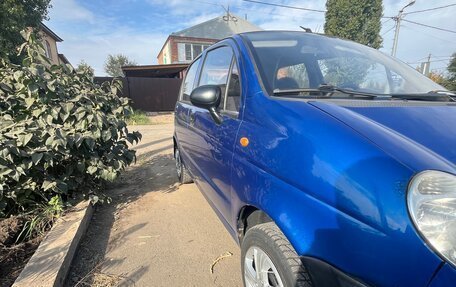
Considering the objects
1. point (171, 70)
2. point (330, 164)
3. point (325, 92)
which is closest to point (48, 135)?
point (325, 92)

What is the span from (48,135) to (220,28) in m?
27.6

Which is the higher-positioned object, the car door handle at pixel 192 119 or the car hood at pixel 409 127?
the car hood at pixel 409 127

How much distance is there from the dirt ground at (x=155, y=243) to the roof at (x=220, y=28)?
81.6 feet

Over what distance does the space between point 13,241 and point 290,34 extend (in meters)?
3.04

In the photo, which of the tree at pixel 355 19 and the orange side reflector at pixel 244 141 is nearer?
the orange side reflector at pixel 244 141

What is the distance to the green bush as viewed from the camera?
8.46 ft

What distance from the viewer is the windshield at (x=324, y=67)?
1.98 m

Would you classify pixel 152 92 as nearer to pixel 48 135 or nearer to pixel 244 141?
pixel 48 135

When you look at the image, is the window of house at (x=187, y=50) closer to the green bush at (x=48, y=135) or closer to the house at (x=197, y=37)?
the house at (x=197, y=37)

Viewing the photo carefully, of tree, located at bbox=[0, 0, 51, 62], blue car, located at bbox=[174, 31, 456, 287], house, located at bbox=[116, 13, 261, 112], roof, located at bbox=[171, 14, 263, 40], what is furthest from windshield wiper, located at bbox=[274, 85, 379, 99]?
roof, located at bbox=[171, 14, 263, 40]

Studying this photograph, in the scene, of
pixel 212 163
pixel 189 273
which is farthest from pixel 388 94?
pixel 189 273

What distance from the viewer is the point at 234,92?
2.15 m

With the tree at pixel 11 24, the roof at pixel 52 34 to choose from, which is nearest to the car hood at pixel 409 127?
the tree at pixel 11 24

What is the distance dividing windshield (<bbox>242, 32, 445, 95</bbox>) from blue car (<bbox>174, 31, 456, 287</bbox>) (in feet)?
0.04
